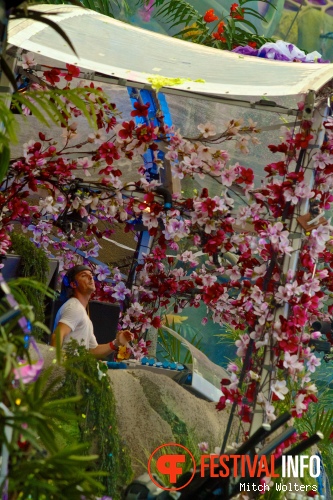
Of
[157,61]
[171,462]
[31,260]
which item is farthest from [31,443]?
[31,260]

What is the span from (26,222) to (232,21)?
446cm

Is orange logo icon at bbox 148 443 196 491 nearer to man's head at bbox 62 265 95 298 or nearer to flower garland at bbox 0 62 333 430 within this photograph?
flower garland at bbox 0 62 333 430

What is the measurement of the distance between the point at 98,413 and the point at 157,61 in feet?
7.13

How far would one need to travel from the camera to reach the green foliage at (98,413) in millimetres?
4449

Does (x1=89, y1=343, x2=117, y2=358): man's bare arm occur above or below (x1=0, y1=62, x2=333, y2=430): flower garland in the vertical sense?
below

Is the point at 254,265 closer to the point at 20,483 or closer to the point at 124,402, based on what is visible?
the point at 124,402

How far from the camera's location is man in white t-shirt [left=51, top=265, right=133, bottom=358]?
5.92 metres

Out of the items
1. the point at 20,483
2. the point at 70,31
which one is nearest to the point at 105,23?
the point at 70,31

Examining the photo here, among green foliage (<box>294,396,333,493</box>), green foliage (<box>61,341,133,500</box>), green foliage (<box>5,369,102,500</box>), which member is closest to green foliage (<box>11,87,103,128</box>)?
green foliage (<box>5,369,102,500</box>)

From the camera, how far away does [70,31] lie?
561 cm

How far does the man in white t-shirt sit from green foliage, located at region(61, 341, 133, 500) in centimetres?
115

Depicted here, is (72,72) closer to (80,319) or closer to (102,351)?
(80,319)

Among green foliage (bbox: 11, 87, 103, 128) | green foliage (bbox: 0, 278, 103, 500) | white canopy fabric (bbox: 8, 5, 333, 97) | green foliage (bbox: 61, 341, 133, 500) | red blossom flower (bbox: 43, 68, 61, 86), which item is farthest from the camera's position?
red blossom flower (bbox: 43, 68, 61, 86)

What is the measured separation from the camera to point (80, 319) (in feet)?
19.8
